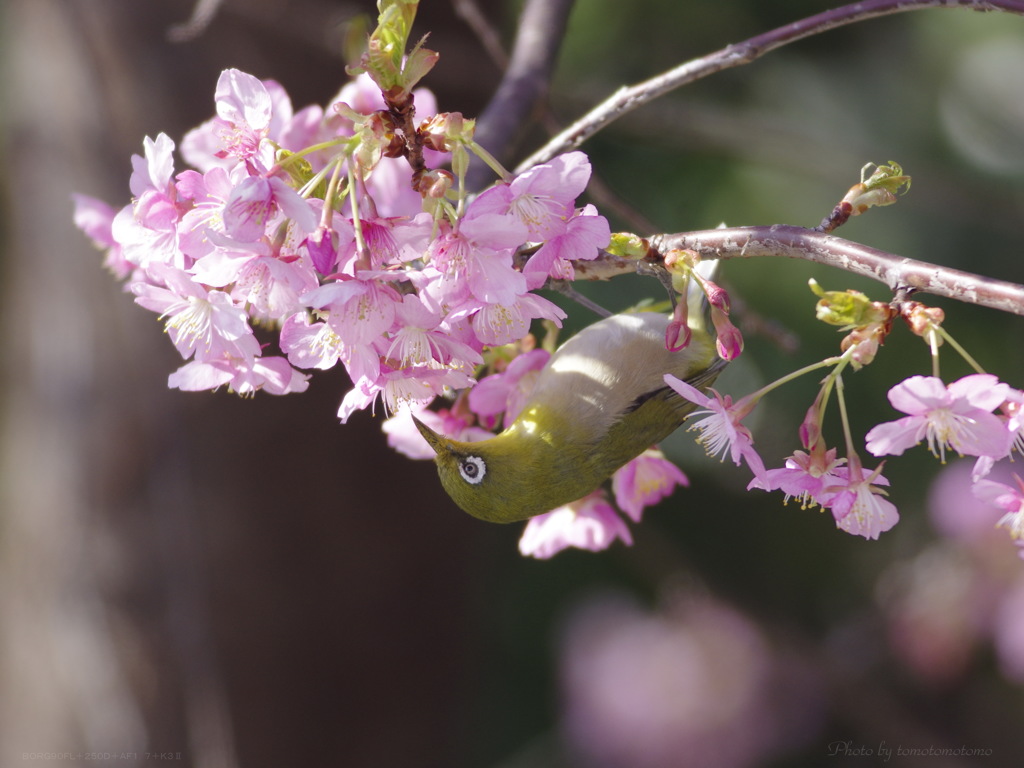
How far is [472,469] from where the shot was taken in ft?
5.30

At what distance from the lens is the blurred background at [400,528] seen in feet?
12.2

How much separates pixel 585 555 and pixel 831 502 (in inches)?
166

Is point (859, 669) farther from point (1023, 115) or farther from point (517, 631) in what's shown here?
point (1023, 115)

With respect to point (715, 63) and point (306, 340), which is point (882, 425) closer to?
point (715, 63)

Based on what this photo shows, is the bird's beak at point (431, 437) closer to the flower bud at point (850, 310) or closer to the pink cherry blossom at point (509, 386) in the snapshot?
the pink cherry blossom at point (509, 386)

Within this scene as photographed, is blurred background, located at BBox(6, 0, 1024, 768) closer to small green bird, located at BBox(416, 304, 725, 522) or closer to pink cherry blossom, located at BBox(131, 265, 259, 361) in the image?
small green bird, located at BBox(416, 304, 725, 522)

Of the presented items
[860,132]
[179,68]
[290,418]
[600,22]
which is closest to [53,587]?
[290,418]

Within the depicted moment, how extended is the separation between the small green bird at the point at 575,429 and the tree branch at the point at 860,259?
478 millimetres

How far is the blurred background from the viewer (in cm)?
372

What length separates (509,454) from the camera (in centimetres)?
165

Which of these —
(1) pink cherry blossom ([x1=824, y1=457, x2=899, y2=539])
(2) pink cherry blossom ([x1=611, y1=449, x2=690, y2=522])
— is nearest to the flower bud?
(1) pink cherry blossom ([x1=824, y1=457, x2=899, y2=539])

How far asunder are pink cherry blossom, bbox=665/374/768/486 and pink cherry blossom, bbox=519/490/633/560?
362 millimetres

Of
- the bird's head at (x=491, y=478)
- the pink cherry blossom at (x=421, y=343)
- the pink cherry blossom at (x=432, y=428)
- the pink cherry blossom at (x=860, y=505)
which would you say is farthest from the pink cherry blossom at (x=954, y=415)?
the pink cherry blossom at (x=432, y=428)

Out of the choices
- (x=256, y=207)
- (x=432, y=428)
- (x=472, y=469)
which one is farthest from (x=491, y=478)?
(x=256, y=207)
